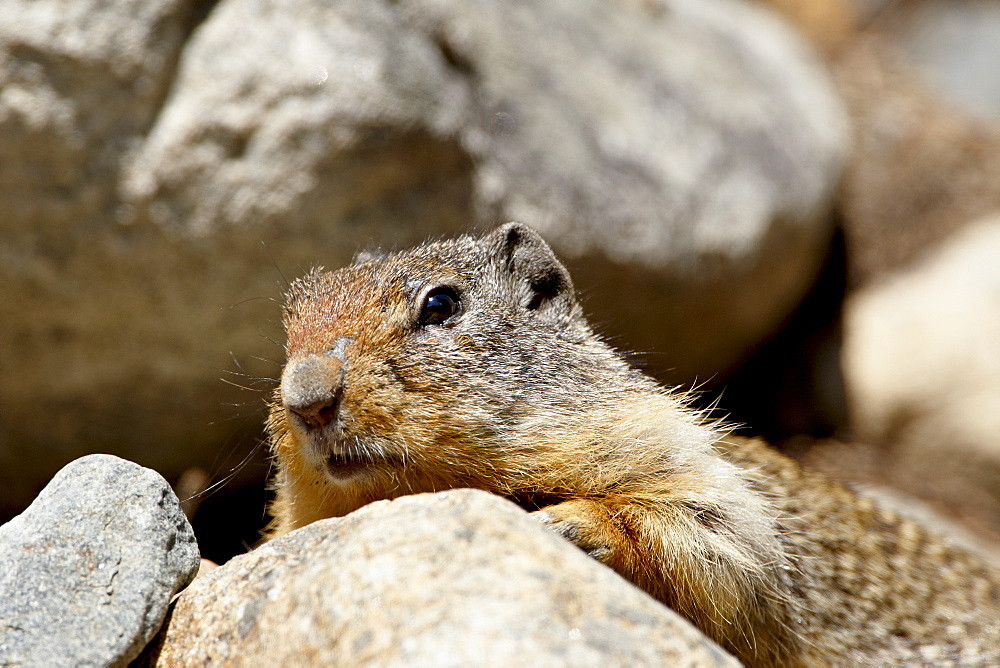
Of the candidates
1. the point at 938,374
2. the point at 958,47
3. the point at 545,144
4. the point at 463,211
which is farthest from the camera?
the point at 958,47

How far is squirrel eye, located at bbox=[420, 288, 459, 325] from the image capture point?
13.3ft

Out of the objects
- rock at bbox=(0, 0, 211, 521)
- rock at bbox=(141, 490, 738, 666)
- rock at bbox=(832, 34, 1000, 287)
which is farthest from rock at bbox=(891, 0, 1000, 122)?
rock at bbox=(141, 490, 738, 666)

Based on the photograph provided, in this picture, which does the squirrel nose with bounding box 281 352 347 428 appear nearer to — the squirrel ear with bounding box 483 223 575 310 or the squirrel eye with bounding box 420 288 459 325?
the squirrel eye with bounding box 420 288 459 325

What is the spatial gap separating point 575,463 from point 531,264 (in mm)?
1224

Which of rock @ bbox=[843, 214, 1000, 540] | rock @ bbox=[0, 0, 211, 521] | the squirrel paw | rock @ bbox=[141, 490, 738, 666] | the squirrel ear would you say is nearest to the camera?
rock @ bbox=[141, 490, 738, 666]

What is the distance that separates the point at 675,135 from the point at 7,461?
580 centimetres

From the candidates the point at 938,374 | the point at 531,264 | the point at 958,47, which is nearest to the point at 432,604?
the point at 531,264

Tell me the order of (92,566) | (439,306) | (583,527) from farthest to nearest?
(439,306)
(583,527)
(92,566)

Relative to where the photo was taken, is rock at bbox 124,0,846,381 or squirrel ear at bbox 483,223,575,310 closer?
squirrel ear at bbox 483,223,575,310

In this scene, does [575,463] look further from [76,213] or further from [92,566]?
[76,213]

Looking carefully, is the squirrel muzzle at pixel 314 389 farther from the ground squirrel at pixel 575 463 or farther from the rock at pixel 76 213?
the rock at pixel 76 213

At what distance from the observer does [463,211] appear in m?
6.80

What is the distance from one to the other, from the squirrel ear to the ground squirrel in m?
0.01

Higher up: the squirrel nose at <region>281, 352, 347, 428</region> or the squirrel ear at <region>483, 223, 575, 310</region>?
the squirrel ear at <region>483, 223, 575, 310</region>
